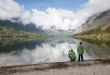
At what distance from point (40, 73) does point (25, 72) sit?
81.3 inches

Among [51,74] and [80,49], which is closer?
[51,74]

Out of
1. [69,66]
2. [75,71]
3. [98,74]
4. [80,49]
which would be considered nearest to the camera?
[98,74]

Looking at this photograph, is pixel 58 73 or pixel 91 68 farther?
pixel 91 68

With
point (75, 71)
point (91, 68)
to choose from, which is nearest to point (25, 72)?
point (75, 71)

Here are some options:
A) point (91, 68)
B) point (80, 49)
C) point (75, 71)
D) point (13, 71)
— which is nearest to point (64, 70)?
point (75, 71)

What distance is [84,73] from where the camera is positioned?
30828mm

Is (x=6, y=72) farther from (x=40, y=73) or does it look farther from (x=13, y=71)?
(x=40, y=73)

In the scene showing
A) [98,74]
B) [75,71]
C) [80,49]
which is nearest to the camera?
[98,74]

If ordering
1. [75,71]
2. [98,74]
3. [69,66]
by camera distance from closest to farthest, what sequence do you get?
[98,74], [75,71], [69,66]

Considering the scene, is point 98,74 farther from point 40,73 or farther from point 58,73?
point 40,73

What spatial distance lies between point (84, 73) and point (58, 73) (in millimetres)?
3329

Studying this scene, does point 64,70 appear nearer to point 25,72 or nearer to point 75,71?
point 75,71

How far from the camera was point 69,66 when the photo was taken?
36375 millimetres

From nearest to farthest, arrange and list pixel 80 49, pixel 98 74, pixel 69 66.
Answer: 1. pixel 98 74
2. pixel 69 66
3. pixel 80 49
